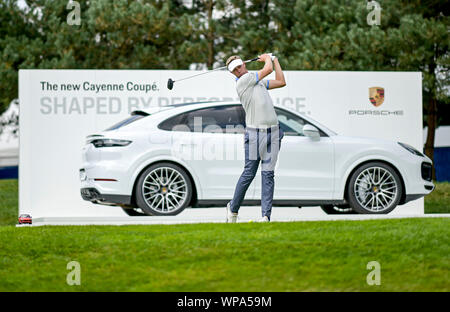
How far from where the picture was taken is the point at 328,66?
17531 millimetres

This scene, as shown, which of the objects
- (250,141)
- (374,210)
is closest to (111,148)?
(250,141)

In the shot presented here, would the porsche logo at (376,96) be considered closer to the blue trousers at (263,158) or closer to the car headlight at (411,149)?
the car headlight at (411,149)

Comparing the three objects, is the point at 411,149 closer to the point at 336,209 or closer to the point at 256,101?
the point at 336,209

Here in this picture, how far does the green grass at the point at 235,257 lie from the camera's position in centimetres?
545

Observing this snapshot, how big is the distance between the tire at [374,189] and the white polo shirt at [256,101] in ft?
7.49

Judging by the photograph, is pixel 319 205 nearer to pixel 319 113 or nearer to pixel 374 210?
pixel 374 210

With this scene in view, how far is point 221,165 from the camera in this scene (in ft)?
32.2

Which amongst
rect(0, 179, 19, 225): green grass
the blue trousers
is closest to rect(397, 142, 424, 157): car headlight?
the blue trousers

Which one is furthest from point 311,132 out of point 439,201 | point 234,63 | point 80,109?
point 439,201

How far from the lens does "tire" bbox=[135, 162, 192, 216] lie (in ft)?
31.3

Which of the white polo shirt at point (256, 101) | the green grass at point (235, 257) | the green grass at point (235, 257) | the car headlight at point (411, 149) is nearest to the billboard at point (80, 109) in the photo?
the car headlight at point (411, 149)

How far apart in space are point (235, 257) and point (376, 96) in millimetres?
5675

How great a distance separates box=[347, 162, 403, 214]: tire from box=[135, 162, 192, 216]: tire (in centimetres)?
249

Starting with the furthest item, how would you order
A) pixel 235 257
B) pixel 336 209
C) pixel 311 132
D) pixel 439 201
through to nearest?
pixel 439 201 → pixel 336 209 → pixel 311 132 → pixel 235 257
